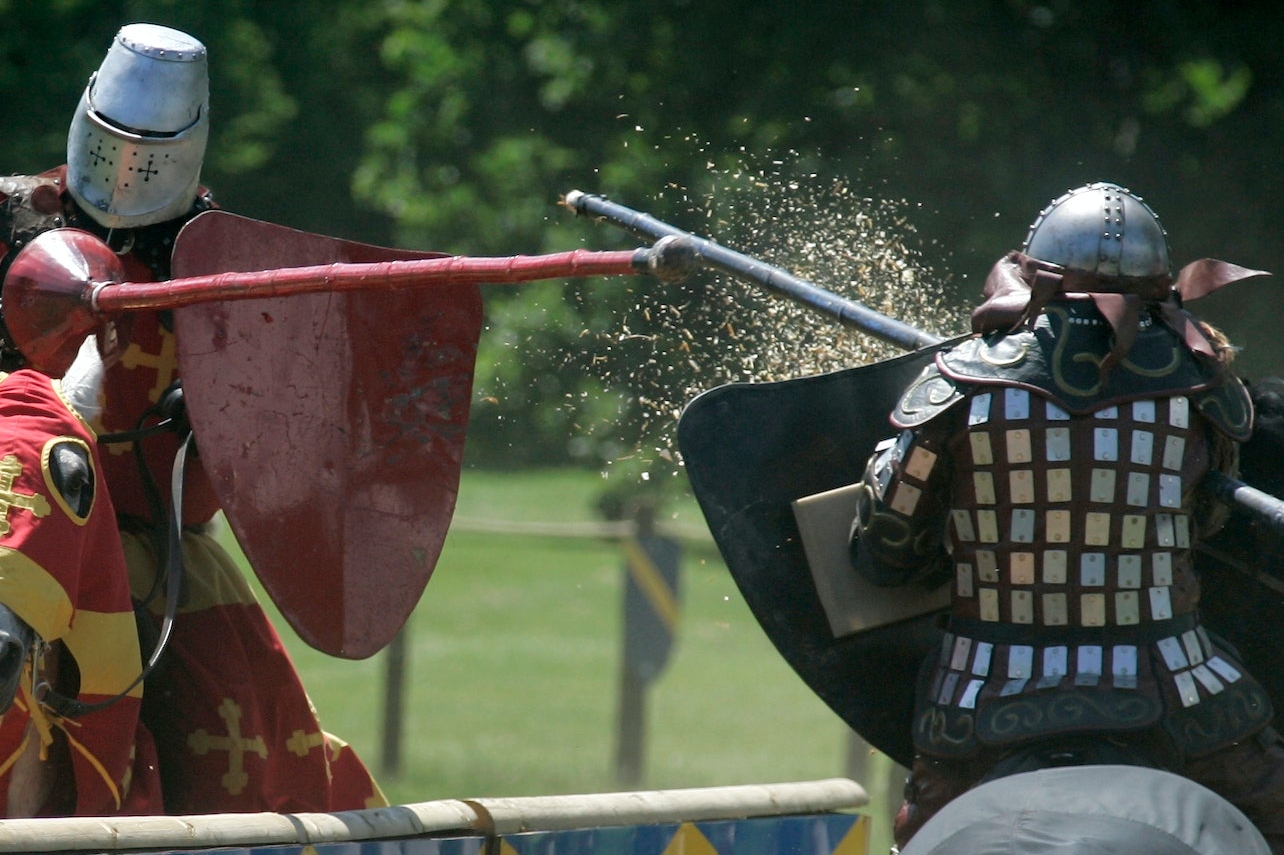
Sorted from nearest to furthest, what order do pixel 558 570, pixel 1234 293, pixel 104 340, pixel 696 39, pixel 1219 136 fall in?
pixel 104 340 → pixel 1234 293 → pixel 1219 136 → pixel 696 39 → pixel 558 570

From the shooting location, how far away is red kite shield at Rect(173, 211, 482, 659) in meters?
3.28

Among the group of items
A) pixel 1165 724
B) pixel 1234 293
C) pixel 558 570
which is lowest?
pixel 558 570

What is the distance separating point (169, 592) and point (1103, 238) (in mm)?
1648

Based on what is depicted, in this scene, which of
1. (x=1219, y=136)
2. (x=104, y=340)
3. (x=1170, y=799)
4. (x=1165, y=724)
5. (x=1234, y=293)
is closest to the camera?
(x=1170, y=799)

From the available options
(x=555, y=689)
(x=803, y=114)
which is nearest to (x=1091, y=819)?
(x=803, y=114)

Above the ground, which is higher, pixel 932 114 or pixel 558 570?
pixel 932 114

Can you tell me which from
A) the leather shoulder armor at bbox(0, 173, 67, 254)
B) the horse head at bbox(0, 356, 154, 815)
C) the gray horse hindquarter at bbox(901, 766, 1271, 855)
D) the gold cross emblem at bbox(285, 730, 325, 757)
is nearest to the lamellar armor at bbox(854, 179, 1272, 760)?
the gray horse hindquarter at bbox(901, 766, 1271, 855)

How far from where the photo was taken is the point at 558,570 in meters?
15.6

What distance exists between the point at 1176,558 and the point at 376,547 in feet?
4.54

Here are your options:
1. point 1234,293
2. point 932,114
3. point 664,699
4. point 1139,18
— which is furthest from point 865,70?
point 664,699

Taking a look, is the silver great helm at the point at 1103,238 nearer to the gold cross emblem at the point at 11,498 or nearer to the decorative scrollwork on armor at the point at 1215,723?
the decorative scrollwork on armor at the point at 1215,723

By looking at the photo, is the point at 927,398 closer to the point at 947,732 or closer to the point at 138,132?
the point at 947,732

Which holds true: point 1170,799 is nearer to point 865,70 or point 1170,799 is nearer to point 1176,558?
point 1176,558

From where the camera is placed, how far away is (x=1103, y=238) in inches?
124
